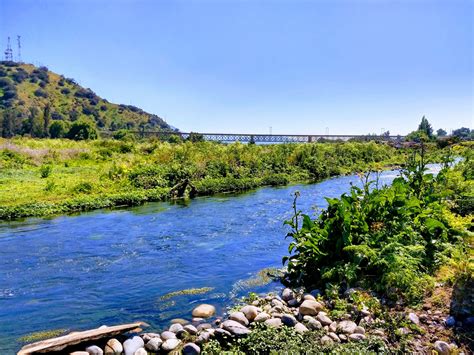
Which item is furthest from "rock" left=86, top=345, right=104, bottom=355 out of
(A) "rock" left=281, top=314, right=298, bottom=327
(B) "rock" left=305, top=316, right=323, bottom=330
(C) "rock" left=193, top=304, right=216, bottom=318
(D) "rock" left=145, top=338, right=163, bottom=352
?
(B) "rock" left=305, top=316, right=323, bottom=330

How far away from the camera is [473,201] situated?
997cm

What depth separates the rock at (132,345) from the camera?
18.5ft

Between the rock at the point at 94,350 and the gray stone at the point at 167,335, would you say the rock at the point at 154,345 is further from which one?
the rock at the point at 94,350

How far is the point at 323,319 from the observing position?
597cm

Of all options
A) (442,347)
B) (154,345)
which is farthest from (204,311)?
(442,347)

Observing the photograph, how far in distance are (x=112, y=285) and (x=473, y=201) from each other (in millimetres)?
8922

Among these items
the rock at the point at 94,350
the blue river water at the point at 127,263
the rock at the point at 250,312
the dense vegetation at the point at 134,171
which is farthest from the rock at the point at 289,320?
the dense vegetation at the point at 134,171

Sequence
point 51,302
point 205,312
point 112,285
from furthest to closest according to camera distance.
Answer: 1. point 112,285
2. point 51,302
3. point 205,312

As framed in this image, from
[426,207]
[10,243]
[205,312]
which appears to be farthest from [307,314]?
[10,243]

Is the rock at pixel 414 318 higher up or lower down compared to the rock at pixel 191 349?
higher up

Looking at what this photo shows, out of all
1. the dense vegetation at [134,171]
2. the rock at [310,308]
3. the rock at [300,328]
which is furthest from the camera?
the dense vegetation at [134,171]

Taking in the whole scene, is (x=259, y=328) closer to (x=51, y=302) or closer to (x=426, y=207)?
(x=51, y=302)

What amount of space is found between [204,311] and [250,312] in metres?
0.98

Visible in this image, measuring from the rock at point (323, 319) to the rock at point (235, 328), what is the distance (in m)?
1.11
